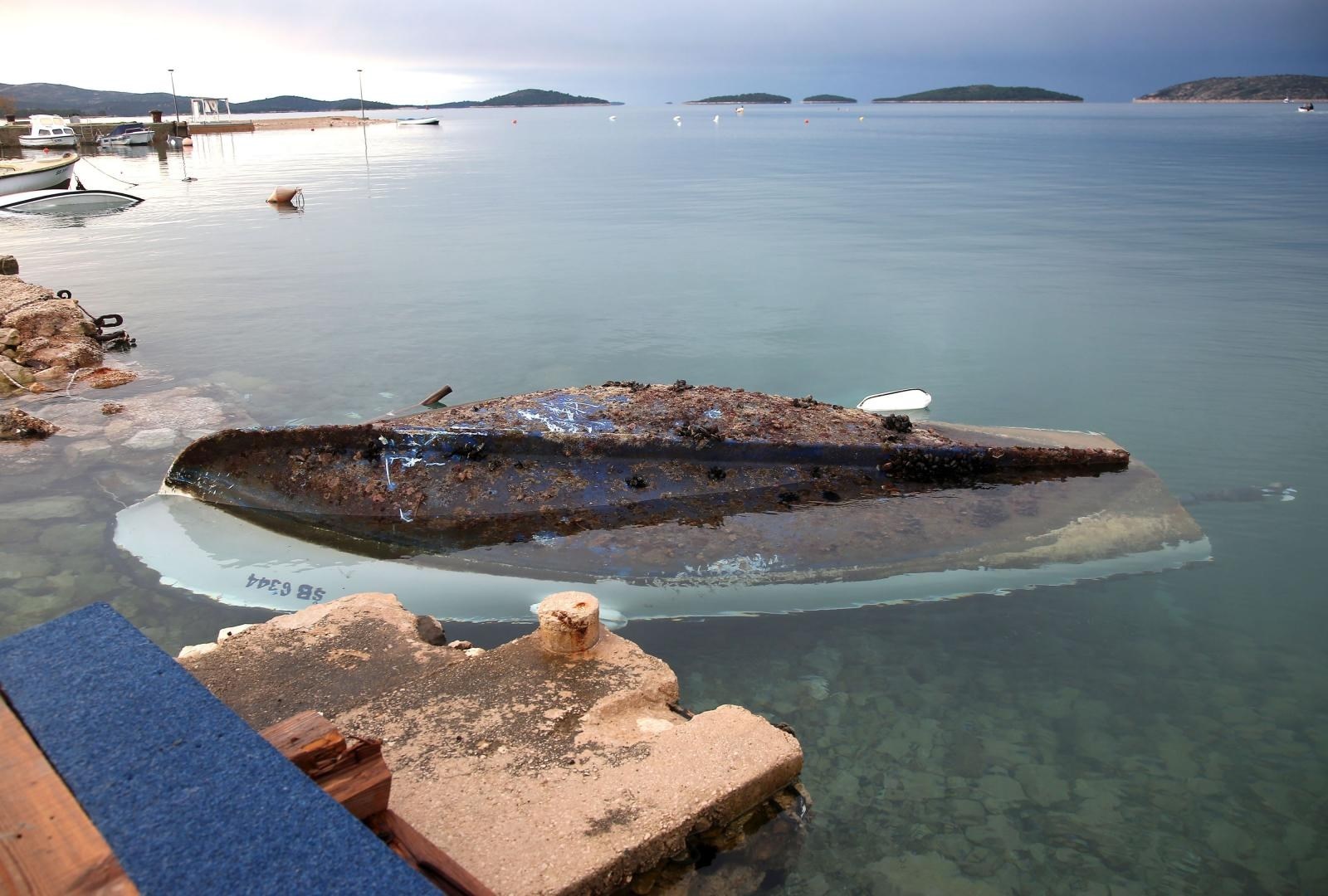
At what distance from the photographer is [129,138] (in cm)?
6894

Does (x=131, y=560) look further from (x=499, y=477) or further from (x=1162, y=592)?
(x=1162, y=592)

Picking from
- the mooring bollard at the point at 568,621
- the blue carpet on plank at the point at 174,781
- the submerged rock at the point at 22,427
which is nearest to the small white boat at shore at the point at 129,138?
the submerged rock at the point at 22,427

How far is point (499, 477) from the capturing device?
7211mm

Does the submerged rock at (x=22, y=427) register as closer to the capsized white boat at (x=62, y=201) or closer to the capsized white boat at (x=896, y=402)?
the capsized white boat at (x=896, y=402)

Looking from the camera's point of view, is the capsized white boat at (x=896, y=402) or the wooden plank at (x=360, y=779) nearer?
the wooden plank at (x=360, y=779)

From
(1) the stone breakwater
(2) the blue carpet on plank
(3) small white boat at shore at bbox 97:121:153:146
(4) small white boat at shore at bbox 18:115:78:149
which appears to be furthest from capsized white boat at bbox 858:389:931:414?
(3) small white boat at shore at bbox 97:121:153:146

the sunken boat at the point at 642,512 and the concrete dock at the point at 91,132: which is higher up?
the concrete dock at the point at 91,132

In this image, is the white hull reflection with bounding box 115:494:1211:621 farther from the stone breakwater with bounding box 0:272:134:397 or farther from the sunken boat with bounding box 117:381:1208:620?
the stone breakwater with bounding box 0:272:134:397

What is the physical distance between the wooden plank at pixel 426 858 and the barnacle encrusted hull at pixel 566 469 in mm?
4050

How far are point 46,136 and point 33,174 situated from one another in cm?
2488

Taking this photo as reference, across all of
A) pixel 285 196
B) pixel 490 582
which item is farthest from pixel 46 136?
pixel 490 582

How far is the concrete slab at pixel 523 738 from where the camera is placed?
12.0 feet

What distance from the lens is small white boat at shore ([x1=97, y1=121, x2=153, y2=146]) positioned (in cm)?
6900

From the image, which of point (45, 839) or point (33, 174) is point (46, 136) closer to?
point (33, 174)
